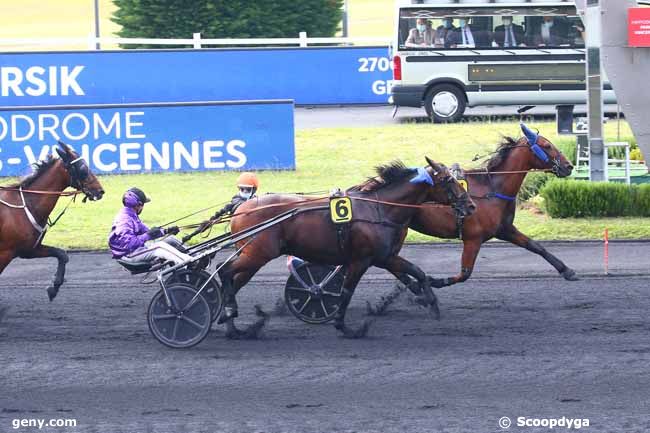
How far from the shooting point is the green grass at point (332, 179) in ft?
50.3

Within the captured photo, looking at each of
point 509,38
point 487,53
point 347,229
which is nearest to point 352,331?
point 347,229

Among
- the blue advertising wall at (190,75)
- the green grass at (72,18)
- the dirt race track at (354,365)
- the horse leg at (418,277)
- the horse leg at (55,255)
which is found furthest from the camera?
the green grass at (72,18)

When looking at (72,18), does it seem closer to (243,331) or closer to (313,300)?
(313,300)

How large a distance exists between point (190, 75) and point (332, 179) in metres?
6.16

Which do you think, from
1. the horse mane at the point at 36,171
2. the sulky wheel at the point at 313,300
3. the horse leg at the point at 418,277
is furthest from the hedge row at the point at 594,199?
the horse mane at the point at 36,171

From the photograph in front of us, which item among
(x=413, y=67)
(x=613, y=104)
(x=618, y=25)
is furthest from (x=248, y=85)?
(x=618, y=25)

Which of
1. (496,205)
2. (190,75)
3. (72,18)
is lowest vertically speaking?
(496,205)

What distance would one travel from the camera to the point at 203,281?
32.5ft

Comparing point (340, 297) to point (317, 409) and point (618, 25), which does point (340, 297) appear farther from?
point (618, 25)

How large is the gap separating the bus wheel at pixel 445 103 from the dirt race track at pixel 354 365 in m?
11.0

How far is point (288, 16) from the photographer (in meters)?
33.4

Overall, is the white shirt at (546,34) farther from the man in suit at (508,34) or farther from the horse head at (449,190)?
the horse head at (449,190)

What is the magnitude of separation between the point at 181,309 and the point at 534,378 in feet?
9.16

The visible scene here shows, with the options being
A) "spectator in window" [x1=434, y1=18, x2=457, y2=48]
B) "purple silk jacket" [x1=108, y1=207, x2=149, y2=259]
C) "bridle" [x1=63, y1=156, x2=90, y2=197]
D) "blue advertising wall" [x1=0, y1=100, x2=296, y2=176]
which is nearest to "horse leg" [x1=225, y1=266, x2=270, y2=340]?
"purple silk jacket" [x1=108, y1=207, x2=149, y2=259]
